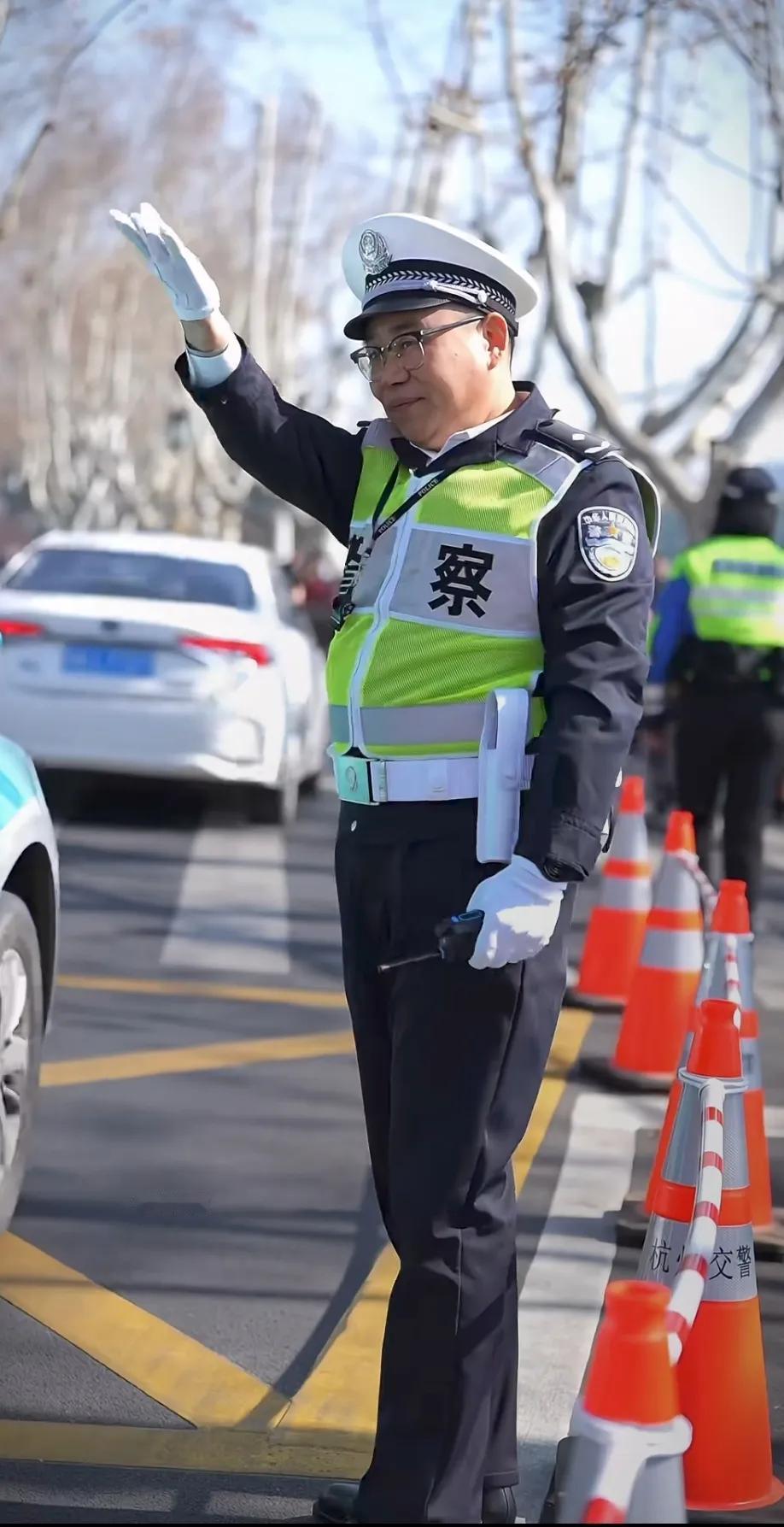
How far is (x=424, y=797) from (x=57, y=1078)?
3.34 m

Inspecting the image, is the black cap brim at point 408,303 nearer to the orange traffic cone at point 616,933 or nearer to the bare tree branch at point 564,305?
the orange traffic cone at point 616,933

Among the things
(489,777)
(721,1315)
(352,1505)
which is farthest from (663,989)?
(489,777)

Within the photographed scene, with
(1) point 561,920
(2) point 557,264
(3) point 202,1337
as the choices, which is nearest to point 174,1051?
(3) point 202,1337

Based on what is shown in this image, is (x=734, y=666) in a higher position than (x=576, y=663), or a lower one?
lower

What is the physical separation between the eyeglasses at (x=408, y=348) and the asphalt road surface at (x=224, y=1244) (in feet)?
5.84

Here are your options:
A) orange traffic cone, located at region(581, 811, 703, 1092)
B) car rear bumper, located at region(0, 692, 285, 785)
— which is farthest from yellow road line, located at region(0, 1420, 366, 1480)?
car rear bumper, located at region(0, 692, 285, 785)

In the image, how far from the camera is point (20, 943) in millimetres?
4699

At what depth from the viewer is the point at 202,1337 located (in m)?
4.26

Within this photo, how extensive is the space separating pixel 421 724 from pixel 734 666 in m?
5.21

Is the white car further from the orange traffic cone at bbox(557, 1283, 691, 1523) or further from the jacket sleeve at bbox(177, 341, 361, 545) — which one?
the orange traffic cone at bbox(557, 1283, 691, 1523)

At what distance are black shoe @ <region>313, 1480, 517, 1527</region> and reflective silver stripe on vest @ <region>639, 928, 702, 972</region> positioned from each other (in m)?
3.41

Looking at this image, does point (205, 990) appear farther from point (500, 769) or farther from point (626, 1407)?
point (626, 1407)

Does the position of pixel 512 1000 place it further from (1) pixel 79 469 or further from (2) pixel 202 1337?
Result: (1) pixel 79 469

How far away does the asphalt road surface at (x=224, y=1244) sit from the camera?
365 centimetres
